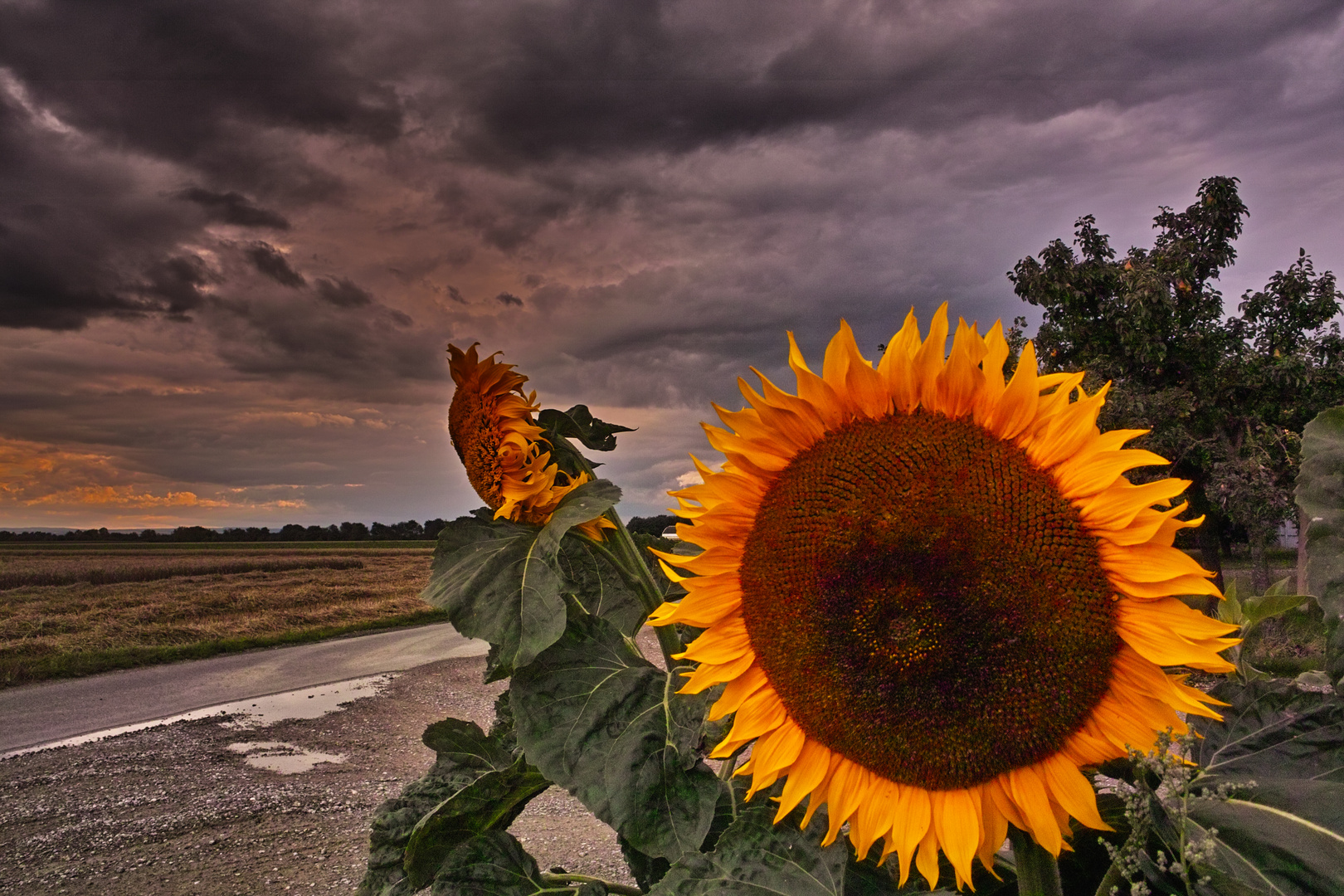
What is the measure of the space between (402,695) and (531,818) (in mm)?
7982

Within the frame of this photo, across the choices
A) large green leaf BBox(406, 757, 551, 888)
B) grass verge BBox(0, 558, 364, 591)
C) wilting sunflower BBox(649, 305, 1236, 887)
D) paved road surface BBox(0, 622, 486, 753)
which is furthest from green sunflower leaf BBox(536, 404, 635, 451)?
grass verge BBox(0, 558, 364, 591)

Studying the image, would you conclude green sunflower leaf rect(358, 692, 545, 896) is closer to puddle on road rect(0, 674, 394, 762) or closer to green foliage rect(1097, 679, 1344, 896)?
green foliage rect(1097, 679, 1344, 896)

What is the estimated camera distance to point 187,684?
54.6ft

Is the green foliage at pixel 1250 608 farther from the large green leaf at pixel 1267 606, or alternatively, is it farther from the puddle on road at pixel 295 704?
the puddle on road at pixel 295 704

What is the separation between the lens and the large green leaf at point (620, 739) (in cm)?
166

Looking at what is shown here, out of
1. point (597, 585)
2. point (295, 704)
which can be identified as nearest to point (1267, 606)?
point (597, 585)

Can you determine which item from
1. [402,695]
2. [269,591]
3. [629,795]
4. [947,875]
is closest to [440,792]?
[629,795]

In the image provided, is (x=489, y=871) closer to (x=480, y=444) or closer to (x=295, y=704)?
(x=480, y=444)

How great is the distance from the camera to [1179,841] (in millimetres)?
1197

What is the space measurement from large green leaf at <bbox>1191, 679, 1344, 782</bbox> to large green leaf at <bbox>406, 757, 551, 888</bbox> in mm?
1433

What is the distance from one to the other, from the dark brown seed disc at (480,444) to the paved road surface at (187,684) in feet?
28.6

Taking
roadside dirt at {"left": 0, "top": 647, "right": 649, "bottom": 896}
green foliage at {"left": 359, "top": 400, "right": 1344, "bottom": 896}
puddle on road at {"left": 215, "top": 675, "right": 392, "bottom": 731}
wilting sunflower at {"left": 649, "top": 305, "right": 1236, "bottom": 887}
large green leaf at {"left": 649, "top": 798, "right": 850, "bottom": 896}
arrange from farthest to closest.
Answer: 1. puddle on road at {"left": 215, "top": 675, "right": 392, "bottom": 731}
2. roadside dirt at {"left": 0, "top": 647, "right": 649, "bottom": 896}
3. large green leaf at {"left": 649, "top": 798, "right": 850, "bottom": 896}
4. green foliage at {"left": 359, "top": 400, "right": 1344, "bottom": 896}
5. wilting sunflower at {"left": 649, "top": 305, "right": 1236, "bottom": 887}

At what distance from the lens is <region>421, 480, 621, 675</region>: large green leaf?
1877mm

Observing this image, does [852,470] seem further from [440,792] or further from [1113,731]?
[440,792]
